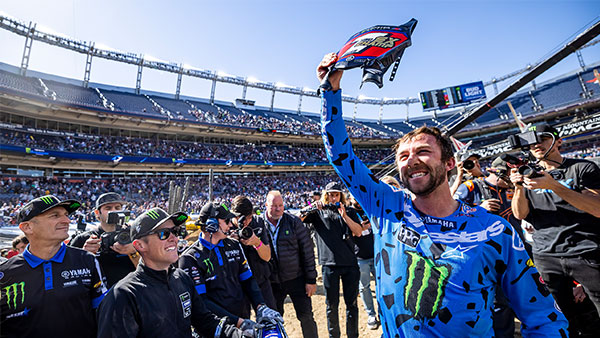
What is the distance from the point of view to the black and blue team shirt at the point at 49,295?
7.79 feet

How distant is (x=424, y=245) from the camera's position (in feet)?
5.03

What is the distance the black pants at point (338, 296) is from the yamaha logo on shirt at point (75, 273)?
3111 mm

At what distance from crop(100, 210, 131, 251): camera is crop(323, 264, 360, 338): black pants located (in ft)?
9.41

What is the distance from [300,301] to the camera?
426 centimetres

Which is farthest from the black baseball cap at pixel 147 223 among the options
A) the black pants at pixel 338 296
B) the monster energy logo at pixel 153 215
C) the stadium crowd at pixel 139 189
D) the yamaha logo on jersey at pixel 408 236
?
the stadium crowd at pixel 139 189

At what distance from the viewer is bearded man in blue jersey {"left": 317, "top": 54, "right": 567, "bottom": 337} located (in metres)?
1.39

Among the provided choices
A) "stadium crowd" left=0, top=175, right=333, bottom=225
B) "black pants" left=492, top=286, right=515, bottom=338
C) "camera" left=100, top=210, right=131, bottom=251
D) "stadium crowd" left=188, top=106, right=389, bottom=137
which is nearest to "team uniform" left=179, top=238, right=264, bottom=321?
"camera" left=100, top=210, right=131, bottom=251

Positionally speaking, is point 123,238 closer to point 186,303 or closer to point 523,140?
point 186,303

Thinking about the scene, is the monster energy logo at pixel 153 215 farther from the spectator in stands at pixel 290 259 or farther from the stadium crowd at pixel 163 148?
the stadium crowd at pixel 163 148

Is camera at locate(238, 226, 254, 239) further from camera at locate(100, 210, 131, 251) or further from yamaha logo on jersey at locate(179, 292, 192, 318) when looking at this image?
camera at locate(100, 210, 131, 251)

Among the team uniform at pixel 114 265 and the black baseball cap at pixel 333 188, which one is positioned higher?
the black baseball cap at pixel 333 188

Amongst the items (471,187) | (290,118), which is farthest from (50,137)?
(471,187)

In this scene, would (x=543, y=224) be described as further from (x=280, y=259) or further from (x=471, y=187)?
(x=280, y=259)

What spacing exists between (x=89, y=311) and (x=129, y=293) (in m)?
1.04
